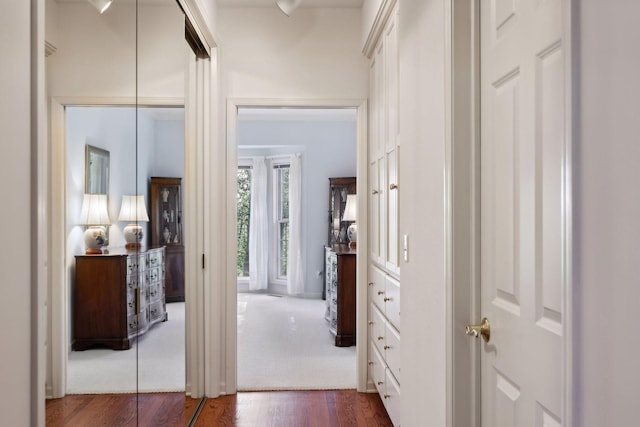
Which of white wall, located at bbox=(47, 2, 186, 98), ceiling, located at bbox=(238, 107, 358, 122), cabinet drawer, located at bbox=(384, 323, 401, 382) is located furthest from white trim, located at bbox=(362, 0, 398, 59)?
ceiling, located at bbox=(238, 107, 358, 122)

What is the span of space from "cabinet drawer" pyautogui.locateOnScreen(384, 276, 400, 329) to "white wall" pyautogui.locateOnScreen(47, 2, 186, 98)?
5.06ft

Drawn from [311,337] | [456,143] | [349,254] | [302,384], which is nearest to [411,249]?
[456,143]

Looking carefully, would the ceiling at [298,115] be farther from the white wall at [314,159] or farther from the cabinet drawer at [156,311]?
the cabinet drawer at [156,311]

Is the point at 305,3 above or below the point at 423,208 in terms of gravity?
above

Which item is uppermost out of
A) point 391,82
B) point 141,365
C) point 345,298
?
point 391,82

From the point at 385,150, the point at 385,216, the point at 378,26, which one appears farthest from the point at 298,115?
the point at 385,216

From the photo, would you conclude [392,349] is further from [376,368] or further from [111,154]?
[111,154]

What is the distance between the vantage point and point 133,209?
1880mm

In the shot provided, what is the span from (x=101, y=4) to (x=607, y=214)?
1.54 meters

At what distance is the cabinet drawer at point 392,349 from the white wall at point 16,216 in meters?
1.77

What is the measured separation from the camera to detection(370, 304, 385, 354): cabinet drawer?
9.41 feet

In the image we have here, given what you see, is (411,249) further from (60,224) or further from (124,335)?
(60,224)

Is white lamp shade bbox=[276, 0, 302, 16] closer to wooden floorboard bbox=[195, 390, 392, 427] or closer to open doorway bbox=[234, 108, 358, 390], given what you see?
wooden floorboard bbox=[195, 390, 392, 427]

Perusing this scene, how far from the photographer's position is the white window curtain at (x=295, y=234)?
7180 mm
